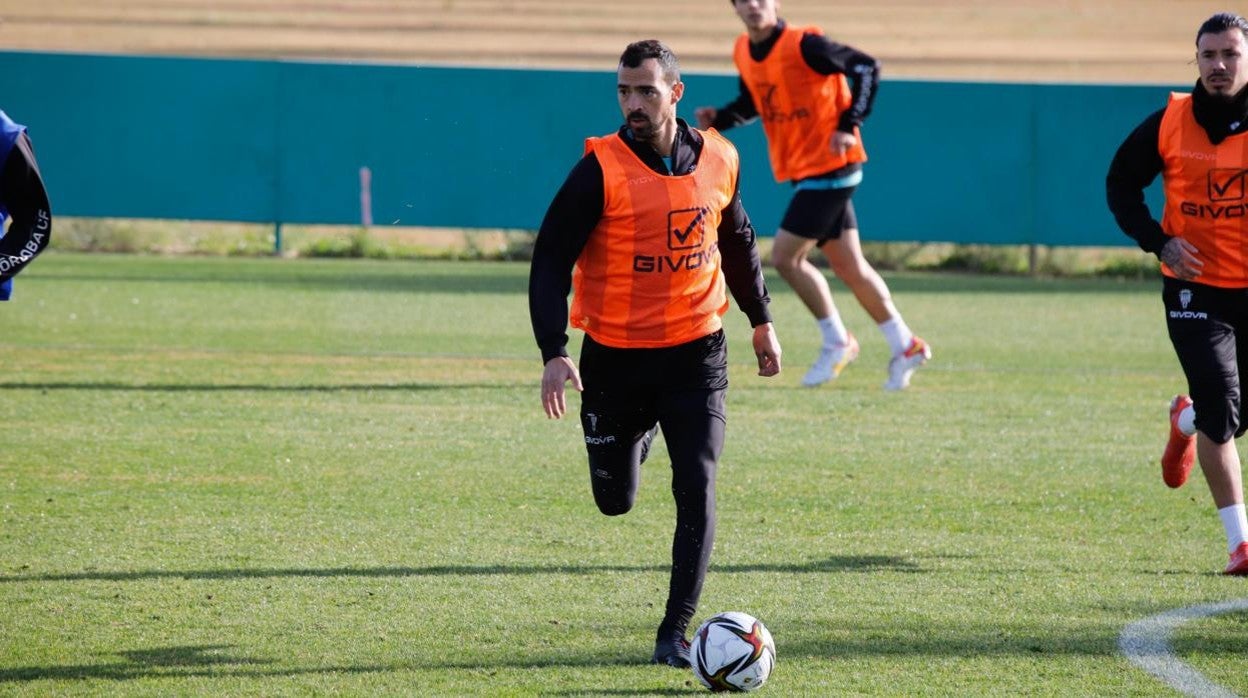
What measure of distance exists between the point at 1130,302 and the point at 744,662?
14730 millimetres

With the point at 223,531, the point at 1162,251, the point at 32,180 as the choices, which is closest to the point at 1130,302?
the point at 1162,251

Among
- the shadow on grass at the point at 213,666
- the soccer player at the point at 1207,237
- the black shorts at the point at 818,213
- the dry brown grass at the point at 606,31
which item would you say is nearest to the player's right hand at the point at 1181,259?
the soccer player at the point at 1207,237

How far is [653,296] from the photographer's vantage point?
18.7ft

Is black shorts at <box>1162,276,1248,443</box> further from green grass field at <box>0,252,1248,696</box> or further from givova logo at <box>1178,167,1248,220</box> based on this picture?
green grass field at <box>0,252,1248,696</box>

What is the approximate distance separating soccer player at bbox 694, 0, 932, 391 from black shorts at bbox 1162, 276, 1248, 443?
4.51 meters

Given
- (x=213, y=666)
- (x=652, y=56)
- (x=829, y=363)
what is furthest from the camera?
(x=829, y=363)

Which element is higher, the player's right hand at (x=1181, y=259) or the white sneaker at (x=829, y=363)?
the player's right hand at (x=1181, y=259)

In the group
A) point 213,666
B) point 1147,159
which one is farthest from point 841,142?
point 213,666

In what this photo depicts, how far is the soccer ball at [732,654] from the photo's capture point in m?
5.05

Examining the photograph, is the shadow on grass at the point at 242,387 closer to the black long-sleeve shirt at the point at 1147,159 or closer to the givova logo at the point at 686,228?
the black long-sleeve shirt at the point at 1147,159

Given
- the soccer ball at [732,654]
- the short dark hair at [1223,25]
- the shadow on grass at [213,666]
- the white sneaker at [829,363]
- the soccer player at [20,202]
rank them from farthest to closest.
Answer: the white sneaker at [829,363]
the short dark hair at [1223,25]
the soccer player at [20,202]
the shadow on grass at [213,666]
the soccer ball at [732,654]

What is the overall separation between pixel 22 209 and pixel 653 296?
2.24 meters

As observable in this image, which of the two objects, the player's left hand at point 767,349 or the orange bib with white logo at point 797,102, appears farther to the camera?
the orange bib with white logo at point 797,102

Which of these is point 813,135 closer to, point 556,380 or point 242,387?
point 242,387
